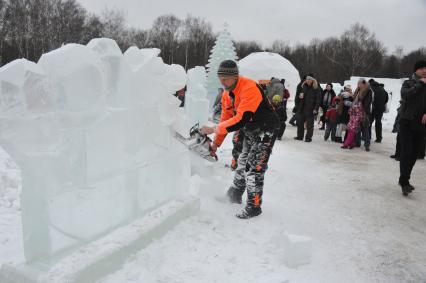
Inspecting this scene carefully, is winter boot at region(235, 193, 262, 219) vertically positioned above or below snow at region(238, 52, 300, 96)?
below

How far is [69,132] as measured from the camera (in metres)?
2.58

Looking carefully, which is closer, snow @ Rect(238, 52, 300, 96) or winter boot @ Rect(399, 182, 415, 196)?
winter boot @ Rect(399, 182, 415, 196)

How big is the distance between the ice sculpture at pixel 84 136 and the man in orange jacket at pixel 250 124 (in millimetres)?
495

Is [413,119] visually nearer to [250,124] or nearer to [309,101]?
[250,124]

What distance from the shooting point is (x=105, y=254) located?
108 inches

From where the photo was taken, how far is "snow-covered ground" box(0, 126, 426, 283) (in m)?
2.95

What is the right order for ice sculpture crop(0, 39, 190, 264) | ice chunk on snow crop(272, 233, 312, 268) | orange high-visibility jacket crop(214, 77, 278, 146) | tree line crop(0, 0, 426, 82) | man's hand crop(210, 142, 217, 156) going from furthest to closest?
tree line crop(0, 0, 426, 82), man's hand crop(210, 142, 217, 156), orange high-visibility jacket crop(214, 77, 278, 146), ice chunk on snow crop(272, 233, 312, 268), ice sculpture crop(0, 39, 190, 264)

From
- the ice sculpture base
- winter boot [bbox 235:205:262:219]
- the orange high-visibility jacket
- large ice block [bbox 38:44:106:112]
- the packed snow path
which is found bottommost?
the packed snow path

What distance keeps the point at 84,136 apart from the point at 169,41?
46.9 metres

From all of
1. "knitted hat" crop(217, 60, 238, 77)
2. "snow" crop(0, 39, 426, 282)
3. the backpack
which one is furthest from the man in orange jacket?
the backpack

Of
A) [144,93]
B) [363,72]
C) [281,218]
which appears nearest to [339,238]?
[281,218]

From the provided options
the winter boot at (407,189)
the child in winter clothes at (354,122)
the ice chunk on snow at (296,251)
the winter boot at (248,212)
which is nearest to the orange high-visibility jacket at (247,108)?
the winter boot at (248,212)

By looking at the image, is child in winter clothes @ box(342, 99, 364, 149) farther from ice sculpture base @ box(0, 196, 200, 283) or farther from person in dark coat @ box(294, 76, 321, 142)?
ice sculpture base @ box(0, 196, 200, 283)

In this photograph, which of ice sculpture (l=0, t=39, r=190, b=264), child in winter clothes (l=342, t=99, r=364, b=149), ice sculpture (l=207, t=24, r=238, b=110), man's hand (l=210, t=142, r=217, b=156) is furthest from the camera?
ice sculpture (l=207, t=24, r=238, b=110)
